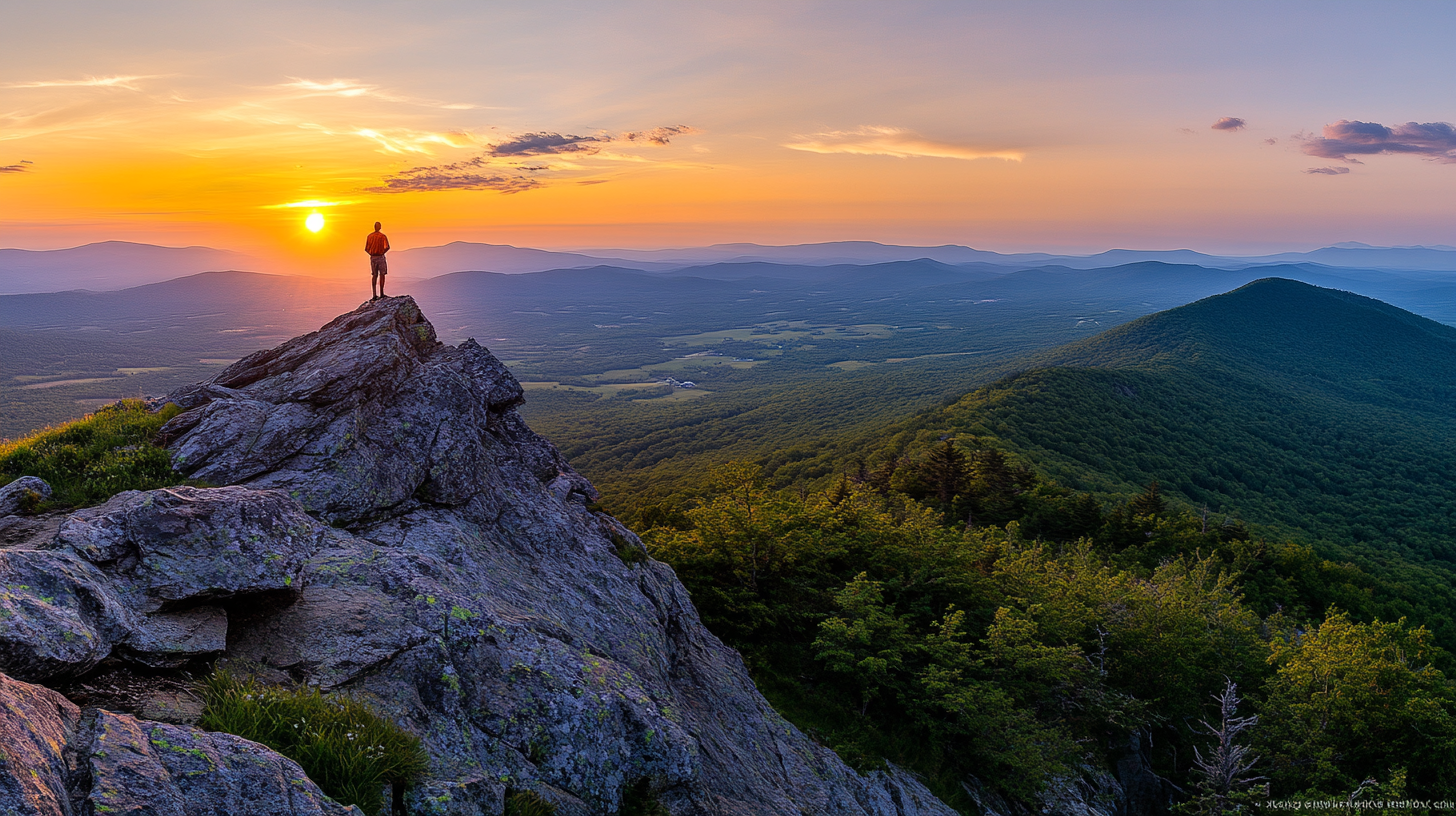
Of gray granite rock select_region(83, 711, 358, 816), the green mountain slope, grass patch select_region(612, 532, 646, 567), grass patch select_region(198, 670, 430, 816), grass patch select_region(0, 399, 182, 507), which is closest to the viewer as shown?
gray granite rock select_region(83, 711, 358, 816)

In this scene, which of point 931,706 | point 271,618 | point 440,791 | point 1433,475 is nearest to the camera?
point 440,791

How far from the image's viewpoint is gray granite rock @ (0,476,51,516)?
36.2 feet

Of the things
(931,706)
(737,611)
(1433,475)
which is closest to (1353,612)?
(931,706)

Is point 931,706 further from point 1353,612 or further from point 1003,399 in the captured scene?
point 1003,399

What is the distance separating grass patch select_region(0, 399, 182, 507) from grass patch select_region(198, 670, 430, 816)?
7556 mm

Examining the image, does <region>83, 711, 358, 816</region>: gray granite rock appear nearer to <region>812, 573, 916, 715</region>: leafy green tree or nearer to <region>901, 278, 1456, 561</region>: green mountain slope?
<region>812, 573, 916, 715</region>: leafy green tree

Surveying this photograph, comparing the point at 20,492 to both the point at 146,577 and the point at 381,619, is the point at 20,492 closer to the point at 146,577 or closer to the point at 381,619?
the point at 146,577

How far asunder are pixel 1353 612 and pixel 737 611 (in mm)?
70795

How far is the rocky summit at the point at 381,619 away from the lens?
6.42m

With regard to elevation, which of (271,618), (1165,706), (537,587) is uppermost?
(271,618)

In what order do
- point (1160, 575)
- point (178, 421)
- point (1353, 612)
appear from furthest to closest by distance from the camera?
point (1353, 612) < point (1160, 575) < point (178, 421)

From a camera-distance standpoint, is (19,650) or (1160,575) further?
(1160,575)

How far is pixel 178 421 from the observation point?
48.4ft

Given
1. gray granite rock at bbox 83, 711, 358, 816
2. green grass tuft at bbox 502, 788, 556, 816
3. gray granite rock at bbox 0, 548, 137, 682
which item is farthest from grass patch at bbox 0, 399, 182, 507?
green grass tuft at bbox 502, 788, 556, 816
